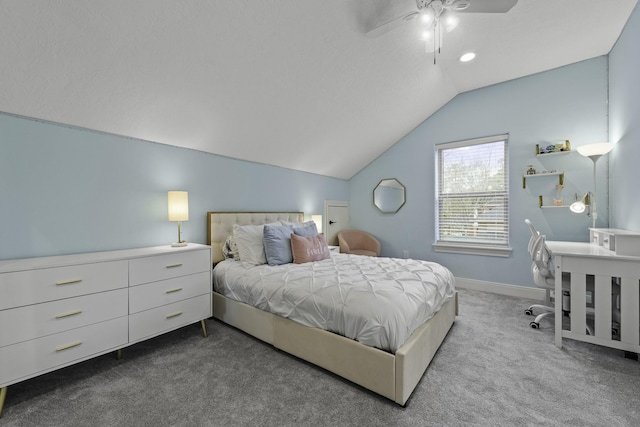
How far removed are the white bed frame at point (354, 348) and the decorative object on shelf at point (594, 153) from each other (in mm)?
2036

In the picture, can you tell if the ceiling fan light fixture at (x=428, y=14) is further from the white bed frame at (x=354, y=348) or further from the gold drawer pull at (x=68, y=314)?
the gold drawer pull at (x=68, y=314)

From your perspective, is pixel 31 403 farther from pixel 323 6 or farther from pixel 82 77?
pixel 323 6

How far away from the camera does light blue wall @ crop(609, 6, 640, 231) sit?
2.28 m

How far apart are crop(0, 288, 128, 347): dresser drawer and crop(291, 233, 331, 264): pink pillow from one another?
1.46 metres

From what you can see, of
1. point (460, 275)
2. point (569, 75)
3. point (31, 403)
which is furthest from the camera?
point (460, 275)

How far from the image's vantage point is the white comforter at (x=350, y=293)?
5.22 feet

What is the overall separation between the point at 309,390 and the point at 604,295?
2373 millimetres

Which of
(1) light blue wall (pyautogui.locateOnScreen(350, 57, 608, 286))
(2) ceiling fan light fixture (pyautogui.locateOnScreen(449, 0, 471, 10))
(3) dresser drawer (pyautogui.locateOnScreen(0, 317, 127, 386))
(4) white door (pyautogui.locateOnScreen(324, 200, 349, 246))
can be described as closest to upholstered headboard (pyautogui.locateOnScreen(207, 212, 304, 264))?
(3) dresser drawer (pyautogui.locateOnScreen(0, 317, 127, 386))

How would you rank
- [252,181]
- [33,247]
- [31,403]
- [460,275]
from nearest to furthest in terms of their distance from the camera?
1. [31,403]
2. [33,247]
3. [252,181]
4. [460,275]

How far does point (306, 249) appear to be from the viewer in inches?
108

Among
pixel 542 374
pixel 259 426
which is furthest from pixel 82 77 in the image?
pixel 542 374

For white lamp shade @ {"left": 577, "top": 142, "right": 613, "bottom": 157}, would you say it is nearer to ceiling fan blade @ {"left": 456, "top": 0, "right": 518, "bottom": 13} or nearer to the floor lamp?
the floor lamp

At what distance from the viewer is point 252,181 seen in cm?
345

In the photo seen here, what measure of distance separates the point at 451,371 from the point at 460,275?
2430 mm
